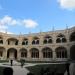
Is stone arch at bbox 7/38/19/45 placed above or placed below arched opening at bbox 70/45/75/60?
above

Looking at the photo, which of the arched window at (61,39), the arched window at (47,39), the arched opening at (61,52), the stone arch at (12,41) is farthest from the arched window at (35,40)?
the arched opening at (61,52)

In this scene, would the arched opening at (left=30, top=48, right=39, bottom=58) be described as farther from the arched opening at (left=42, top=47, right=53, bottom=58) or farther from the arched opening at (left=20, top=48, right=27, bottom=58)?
the arched opening at (left=42, top=47, right=53, bottom=58)

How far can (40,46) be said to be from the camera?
196ft

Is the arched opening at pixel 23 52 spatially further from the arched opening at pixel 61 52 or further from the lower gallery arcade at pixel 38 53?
the arched opening at pixel 61 52

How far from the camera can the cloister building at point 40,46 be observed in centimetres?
5388

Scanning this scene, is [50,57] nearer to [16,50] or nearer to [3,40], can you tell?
[16,50]

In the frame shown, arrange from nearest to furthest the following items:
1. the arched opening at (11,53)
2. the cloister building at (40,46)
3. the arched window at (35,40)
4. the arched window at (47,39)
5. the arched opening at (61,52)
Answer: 1. the cloister building at (40,46)
2. the arched opening at (61,52)
3. the arched window at (47,39)
4. the arched window at (35,40)
5. the arched opening at (11,53)

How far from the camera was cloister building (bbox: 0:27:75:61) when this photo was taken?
5388 cm

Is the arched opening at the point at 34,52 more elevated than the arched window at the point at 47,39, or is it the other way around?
the arched window at the point at 47,39

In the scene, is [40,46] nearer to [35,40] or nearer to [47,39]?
[47,39]

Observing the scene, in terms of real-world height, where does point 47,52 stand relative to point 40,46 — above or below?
below

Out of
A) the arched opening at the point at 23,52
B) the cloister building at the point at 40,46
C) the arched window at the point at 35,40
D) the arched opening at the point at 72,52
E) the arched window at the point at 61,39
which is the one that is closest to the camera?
the arched opening at the point at 72,52

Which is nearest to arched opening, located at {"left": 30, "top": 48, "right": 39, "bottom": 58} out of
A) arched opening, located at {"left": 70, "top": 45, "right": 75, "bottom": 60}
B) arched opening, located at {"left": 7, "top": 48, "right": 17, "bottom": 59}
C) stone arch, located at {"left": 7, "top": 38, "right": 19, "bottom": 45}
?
arched opening, located at {"left": 7, "top": 48, "right": 17, "bottom": 59}

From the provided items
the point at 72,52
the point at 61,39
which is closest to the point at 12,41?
the point at 61,39
